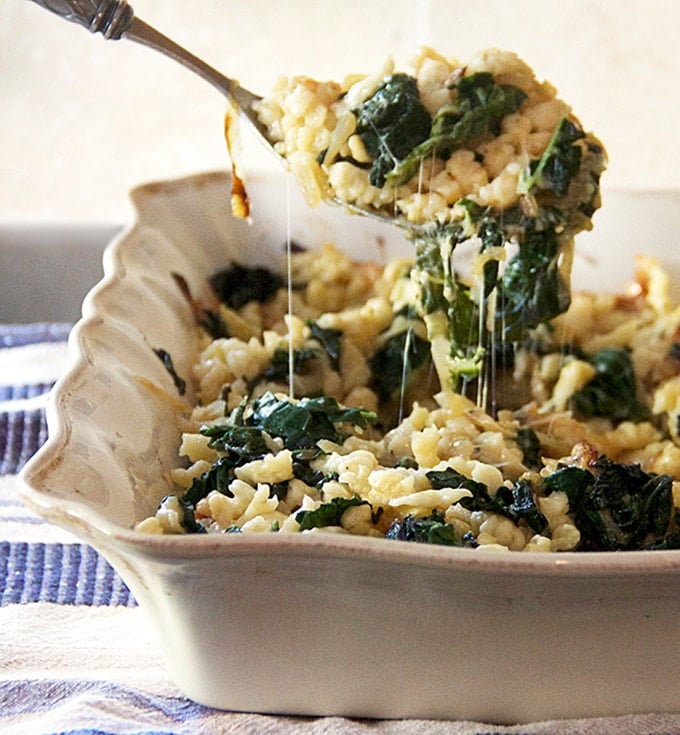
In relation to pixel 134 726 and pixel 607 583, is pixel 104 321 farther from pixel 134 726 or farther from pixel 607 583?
pixel 607 583

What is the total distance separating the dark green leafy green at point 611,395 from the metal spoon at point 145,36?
0.64 metres

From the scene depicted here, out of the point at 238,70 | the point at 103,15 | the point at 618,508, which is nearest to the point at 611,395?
the point at 618,508

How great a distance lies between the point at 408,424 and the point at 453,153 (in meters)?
0.55

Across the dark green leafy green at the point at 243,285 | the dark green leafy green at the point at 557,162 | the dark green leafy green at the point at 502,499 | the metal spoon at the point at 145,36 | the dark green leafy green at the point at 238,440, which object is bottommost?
the dark green leafy green at the point at 502,499

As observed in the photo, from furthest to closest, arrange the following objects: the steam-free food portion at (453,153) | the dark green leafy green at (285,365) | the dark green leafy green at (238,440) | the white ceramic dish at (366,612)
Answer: the dark green leafy green at (285,365), the steam-free food portion at (453,153), the dark green leafy green at (238,440), the white ceramic dish at (366,612)

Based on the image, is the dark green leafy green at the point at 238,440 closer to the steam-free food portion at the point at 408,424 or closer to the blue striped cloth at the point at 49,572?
the steam-free food portion at the point at 408,424

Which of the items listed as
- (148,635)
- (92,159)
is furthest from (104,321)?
(92,159)

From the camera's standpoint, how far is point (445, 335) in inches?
98.3

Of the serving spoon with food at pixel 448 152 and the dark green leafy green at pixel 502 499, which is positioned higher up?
the serving spoon with food at pixel 448 152

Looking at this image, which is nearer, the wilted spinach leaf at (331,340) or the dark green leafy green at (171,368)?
the dark green leafy green at (171,368)

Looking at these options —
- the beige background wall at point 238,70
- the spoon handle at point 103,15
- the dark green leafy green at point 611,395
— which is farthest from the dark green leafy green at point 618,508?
the beige background wall at point 238,70

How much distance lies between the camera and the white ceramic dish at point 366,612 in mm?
1500

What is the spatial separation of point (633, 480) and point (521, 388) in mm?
743

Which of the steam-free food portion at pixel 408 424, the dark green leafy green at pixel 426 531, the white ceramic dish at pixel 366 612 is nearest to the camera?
the white ceramic dish at pixel 366 612
